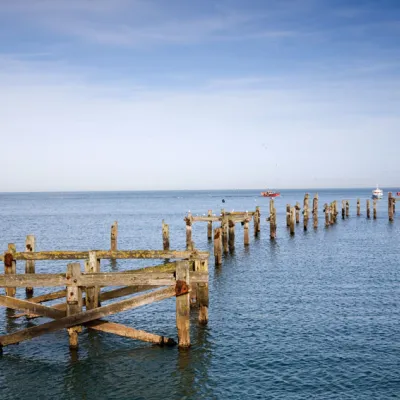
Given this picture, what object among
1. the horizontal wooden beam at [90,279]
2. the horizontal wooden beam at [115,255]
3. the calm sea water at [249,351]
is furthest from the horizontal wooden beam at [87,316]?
the horizontal wooden beam at [115,255]

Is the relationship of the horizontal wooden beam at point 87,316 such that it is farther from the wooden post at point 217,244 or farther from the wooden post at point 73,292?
the wooden post at point 217,244

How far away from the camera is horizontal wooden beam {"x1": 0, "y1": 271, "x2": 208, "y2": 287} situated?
50.7 ft

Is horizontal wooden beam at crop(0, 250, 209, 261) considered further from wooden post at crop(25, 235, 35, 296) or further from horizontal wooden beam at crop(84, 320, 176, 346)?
horizontal wooden beam at crop(84, 320, 176, 346)

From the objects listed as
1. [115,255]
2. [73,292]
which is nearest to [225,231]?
[115,255]

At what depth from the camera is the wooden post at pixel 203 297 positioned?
19.4 meters

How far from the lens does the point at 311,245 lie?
4653cm

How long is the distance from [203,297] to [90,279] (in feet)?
18.1

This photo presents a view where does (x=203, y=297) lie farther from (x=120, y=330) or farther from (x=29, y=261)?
(x=29, y=261)

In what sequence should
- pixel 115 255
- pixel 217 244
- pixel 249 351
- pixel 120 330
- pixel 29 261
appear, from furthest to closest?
pixel 217 244 → pixel 29 261 → pixel 115 255 → pixel 249 351 → pixel 120 330

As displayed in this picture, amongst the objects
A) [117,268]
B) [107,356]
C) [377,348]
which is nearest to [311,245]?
[117,268]

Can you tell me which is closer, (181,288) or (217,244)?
(181,288)

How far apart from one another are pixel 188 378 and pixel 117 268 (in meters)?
21.8

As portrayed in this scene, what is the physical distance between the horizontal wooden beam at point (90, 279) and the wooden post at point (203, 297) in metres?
3.57

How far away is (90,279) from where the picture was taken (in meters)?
15.5
